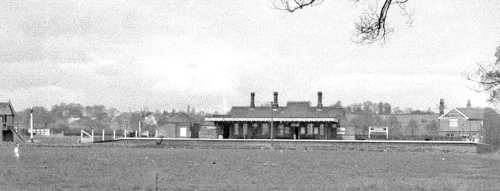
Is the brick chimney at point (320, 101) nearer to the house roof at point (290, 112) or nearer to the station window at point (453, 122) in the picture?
the house roof at point (290, 112)

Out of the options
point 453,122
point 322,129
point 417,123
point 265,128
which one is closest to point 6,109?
point 265,128

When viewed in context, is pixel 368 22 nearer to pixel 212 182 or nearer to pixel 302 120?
pixel 212 182

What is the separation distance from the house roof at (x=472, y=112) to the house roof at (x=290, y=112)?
2417cm

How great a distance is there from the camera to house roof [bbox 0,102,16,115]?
237 ft

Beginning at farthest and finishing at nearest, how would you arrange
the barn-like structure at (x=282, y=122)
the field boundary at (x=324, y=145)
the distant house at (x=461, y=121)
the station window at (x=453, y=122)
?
the station window at (x=453, y=122)
the distant house at (x=461, y=121)
the barn-like structure at (x=282, y=122)
the field boundary at (x=324, y=145)

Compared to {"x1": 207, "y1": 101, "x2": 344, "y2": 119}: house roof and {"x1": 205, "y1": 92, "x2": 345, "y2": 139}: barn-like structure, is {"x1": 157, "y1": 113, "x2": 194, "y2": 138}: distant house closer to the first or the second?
{"x1": 207, "y1": 101, "x2": 344, "y2": 119}: house roof

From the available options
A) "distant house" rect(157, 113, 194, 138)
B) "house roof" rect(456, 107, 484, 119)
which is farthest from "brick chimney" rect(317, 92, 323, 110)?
"house roof" rect(456, 107, 484, 119)

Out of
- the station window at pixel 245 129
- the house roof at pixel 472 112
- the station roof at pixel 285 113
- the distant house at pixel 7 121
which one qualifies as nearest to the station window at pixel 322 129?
the station roof at pixel 285 113

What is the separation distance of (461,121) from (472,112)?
1885 mm

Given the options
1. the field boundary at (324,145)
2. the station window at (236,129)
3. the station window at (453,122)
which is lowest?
the field boundary at (324,145)

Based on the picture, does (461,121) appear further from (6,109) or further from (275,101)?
(6,109)

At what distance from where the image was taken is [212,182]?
18.6 metres

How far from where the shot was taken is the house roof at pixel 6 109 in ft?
237

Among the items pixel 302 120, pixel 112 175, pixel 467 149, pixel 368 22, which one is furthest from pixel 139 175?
pixel 302 120
